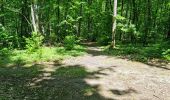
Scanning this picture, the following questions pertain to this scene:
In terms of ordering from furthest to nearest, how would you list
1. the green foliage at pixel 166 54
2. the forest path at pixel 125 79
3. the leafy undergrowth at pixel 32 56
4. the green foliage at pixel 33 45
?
1. the green foliage at pixel 33 45
2. the green foliage at pixel 166 54
3. the leafy undergrowth at pixel 32 56
4. the forest path at pixel 125 79

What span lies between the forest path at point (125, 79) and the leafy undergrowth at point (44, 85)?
0.55 metres

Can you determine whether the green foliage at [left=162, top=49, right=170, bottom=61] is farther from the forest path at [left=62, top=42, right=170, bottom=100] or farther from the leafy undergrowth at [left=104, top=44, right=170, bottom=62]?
the forest path at [left=62, top=42, right=170, bottom=100]

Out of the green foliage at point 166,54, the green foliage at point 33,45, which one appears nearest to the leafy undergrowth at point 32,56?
the green foliage at point 33,45

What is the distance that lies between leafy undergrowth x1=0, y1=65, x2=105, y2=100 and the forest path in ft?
1.81

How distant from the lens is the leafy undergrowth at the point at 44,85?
33.9ft

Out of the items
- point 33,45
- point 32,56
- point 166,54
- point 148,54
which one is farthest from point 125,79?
point 33,45

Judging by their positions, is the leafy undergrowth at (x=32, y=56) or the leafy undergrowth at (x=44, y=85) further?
the leafy undergrowth at (x=32, y=56)

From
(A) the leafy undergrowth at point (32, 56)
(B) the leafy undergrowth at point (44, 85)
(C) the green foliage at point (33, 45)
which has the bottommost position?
(B) the leafy undergrowth at point (44, 85)

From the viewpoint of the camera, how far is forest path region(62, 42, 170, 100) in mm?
10562

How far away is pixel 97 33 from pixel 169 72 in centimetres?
2335

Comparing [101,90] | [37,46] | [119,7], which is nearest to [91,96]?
[101,90]

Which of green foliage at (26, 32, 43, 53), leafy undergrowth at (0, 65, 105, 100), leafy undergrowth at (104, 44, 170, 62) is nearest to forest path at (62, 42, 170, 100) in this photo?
leafy undergrowth at (0, 65, 105, 100)

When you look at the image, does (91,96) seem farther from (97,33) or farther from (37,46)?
(97,33)

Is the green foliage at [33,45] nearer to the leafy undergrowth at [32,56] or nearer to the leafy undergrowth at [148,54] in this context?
the leafy undergrowth at [32,56]
